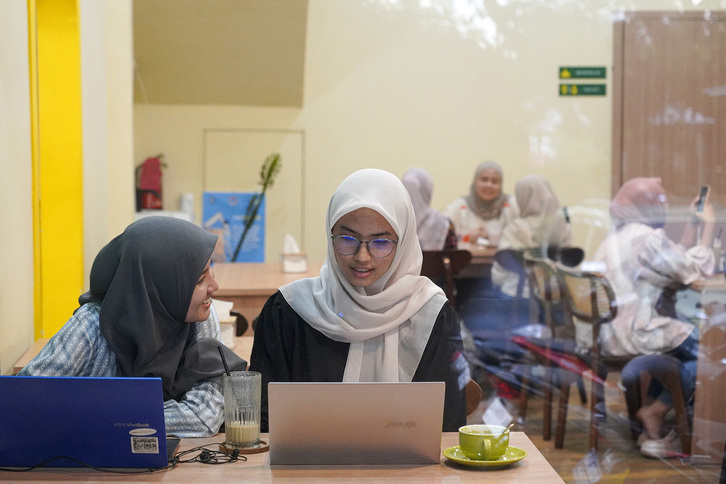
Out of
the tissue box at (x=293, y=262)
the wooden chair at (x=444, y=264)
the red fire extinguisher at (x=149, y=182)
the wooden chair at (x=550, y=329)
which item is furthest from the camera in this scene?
the red fire extinguisher at (x=149, y=182)

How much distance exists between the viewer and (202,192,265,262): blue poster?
5941 millimetres

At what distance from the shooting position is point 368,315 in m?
1.69

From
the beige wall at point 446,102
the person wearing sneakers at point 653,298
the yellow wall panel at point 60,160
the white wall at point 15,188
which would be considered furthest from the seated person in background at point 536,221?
the white wall at point 15,188

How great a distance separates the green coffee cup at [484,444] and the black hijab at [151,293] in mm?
610

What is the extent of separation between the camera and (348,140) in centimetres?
602

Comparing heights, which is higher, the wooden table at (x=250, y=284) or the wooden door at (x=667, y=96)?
the wooden door at (x=667, y=96)

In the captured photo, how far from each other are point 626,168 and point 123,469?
5509 millimetres

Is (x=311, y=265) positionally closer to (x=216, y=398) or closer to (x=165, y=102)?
(x=165, y=102)

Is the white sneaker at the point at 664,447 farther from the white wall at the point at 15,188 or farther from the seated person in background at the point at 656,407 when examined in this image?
the white wall at the point at 15,188

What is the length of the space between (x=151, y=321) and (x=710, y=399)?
2.30m

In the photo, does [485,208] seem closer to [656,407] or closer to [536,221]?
[536,221]

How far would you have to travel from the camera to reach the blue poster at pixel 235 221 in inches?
234

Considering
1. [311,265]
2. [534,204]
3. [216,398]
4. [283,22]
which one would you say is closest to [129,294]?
[216,398]

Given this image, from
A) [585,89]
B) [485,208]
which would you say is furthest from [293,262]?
[585,89]
